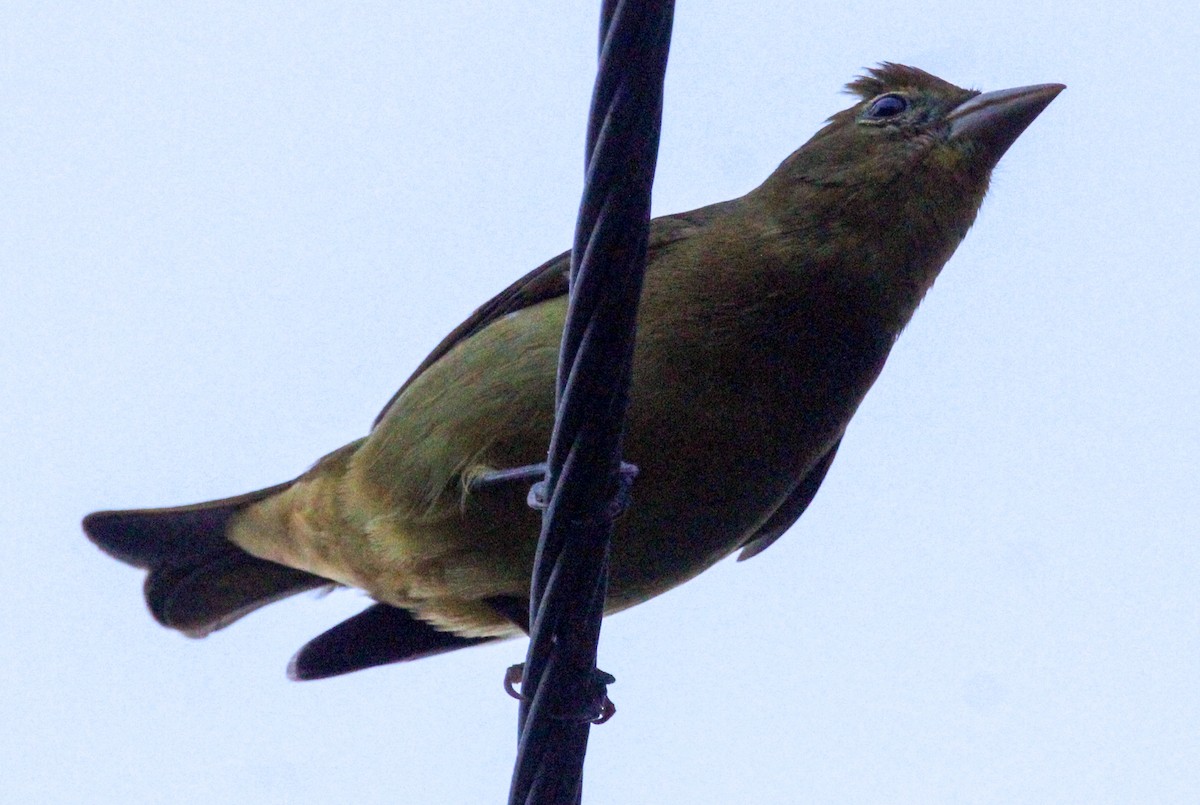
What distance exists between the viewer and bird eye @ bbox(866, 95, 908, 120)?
461 cm

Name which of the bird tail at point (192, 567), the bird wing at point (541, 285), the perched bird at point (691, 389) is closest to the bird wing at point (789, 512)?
the perched bird at point (691, 389)

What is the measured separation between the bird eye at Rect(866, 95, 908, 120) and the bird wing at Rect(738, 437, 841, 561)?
1.07 m

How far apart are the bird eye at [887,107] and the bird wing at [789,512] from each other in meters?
1.07

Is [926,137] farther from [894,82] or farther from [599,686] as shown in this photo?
[599,686]

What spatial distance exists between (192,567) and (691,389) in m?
2.56

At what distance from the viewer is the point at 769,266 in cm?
406

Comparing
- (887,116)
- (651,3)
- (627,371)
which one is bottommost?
(627,371)

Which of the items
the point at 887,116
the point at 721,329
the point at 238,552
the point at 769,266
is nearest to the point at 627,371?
the point at 721,329

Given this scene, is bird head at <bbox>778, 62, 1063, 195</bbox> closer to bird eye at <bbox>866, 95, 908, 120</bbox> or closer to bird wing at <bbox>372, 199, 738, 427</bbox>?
bird eye at <bbox>866, 95, 908, 120</bbox>

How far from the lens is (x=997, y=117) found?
Result: 4.40 m

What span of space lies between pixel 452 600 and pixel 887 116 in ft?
6.73

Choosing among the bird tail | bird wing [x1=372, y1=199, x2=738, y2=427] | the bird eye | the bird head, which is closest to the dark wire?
bird wing [x1=372, y1=199, x2=738, y2=427]

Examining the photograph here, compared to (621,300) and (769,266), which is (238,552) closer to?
(769,266)

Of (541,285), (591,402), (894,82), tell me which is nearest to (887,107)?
(894,82)
